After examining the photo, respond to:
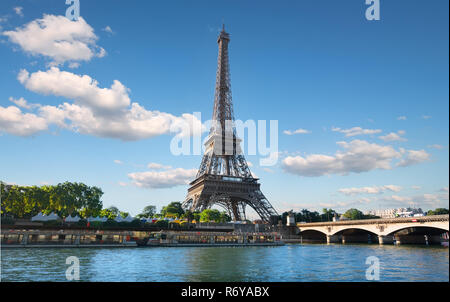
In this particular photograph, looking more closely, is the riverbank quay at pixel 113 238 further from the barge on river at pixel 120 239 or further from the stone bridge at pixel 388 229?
the stone bridge at pixel 388 229

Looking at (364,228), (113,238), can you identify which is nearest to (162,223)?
(113,238)

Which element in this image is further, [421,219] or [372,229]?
[372,229]

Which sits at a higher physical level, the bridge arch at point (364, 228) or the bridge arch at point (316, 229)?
the bridge arch at point (364, 228)

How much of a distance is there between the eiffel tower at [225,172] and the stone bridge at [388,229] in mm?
17062

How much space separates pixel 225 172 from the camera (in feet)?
327

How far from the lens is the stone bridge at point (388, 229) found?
58341 mm

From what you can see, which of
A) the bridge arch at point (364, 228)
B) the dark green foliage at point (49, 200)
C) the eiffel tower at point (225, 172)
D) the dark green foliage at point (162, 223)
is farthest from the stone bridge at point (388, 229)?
the dark green foliage at point (49, 200)

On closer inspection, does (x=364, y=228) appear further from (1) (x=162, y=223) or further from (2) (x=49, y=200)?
(2) (x=49, y=200)

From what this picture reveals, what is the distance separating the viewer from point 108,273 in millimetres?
24688

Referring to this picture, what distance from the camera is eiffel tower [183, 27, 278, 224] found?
88.0 m

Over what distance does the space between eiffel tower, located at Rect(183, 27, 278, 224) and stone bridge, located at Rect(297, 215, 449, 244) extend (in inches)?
672
